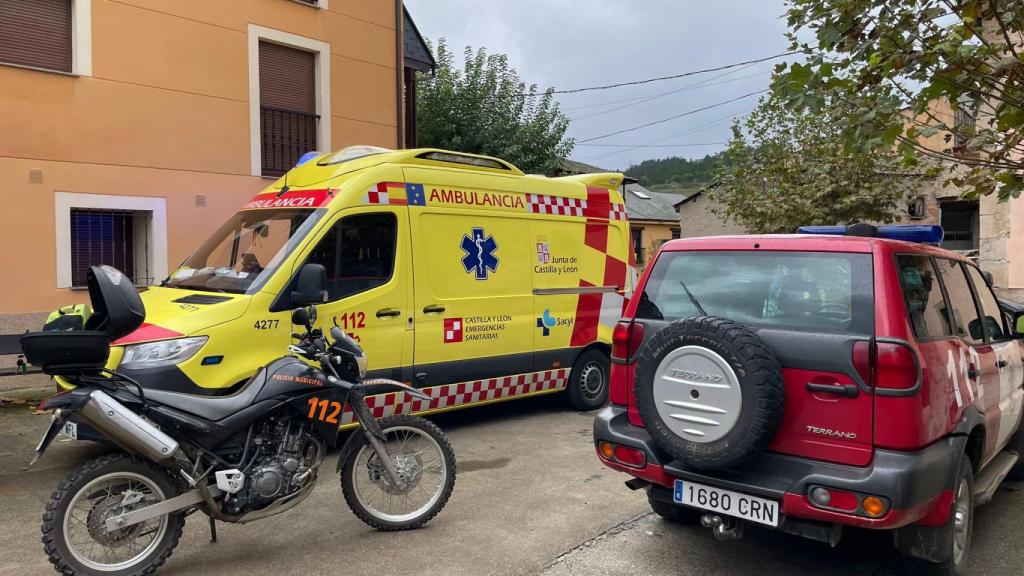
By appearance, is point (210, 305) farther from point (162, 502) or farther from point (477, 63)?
point (477, 63)

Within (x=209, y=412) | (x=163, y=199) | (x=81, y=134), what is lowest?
(x=209, y=412)

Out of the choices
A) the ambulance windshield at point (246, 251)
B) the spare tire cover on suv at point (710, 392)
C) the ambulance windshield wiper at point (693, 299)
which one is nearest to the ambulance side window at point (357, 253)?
the ambulance windshield at point (246, 251)

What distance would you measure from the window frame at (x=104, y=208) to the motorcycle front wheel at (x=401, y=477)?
6701 mm

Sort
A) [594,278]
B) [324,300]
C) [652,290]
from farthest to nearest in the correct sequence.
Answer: [594,278] → [324,300] → [652,290]

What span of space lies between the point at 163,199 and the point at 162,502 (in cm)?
723

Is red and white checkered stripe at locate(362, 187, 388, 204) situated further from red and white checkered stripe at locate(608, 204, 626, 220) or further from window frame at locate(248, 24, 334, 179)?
window frame at locate(248, 24, 334, 179)

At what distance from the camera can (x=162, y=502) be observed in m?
3.49

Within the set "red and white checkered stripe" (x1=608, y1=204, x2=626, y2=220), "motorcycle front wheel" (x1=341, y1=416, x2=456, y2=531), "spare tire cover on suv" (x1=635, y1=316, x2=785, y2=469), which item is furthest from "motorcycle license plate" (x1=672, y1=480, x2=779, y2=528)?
"red and white checkered stripe" (x1=608, y1=204, x2=626, y2=220)

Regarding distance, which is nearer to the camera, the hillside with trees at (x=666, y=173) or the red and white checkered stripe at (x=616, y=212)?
the red and white checkered stripe at (x=616, y=212)

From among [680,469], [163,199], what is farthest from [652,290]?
[163,199]

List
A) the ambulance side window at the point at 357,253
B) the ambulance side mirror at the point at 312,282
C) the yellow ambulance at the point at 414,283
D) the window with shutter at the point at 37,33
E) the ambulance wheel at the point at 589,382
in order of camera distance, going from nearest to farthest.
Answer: the ambulance side mirror at the point at 312,282 < the yellow ambulance at the point at 414,283 < the ambulance side window at the point at 357,253 < the ambulance wheel at the point at 589,382 < the window with shutter at the point at 37,33

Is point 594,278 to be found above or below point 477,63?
below

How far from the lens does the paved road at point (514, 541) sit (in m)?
3.72

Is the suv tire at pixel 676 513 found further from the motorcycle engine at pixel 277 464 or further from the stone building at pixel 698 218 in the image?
the stone building at pixel 698 218
